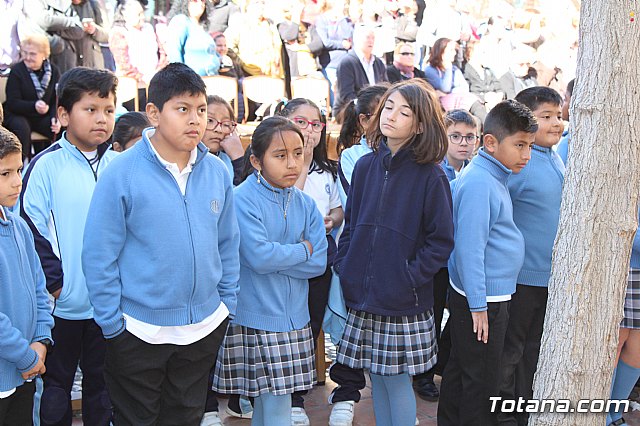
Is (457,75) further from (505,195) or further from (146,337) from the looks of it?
(146,337)

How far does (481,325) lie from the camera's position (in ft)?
10.8

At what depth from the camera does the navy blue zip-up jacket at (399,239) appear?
3193mm

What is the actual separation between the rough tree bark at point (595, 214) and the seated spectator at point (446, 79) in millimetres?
7818

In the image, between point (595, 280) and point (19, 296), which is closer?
point (595, 280)

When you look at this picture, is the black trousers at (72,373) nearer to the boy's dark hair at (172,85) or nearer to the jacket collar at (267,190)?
the jacket collar at (267,190)

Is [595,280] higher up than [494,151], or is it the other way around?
[494,151]

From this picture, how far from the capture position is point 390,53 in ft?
35.7

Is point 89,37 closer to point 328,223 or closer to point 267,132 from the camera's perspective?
point 328,223

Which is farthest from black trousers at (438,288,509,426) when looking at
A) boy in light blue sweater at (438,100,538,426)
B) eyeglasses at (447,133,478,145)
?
eyeglasses at (447,133,478,145)

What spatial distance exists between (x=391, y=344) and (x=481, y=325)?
1.32 feet

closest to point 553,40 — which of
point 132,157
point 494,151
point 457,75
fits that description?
point 457,75

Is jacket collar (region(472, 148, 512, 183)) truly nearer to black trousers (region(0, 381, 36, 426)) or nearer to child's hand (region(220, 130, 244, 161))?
child's hand (region(220, 130, 244, 161))

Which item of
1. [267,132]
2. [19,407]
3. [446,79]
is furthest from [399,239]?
[446,79]

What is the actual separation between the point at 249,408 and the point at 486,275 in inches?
58.6
